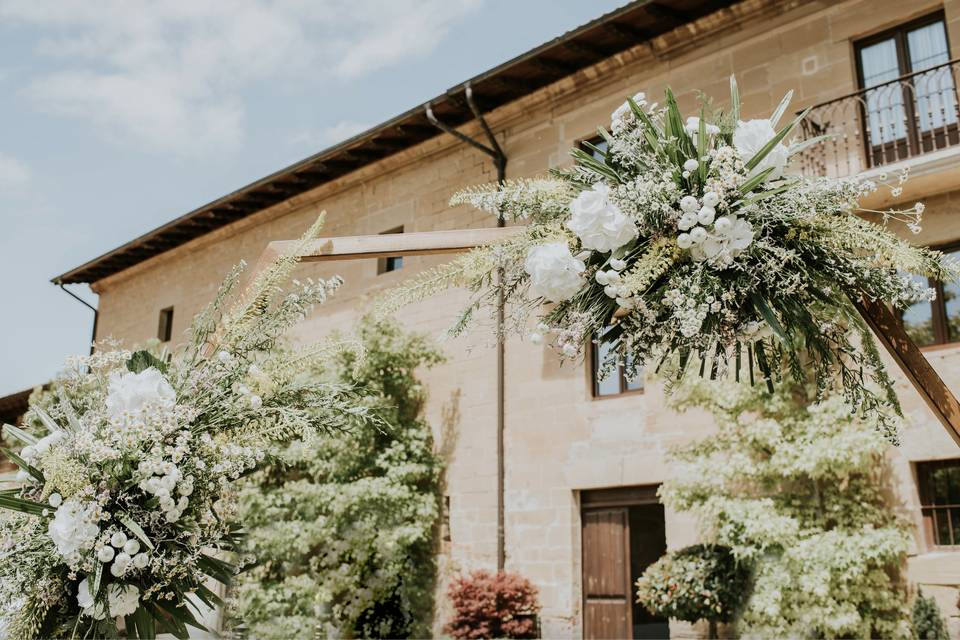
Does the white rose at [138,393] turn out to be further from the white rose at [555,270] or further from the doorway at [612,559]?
the doorway at [612,559]

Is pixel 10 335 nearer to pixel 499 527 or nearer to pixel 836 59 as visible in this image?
pixel 499 527

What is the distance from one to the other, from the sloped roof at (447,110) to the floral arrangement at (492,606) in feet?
19.7

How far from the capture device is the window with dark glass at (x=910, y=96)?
28.7ft

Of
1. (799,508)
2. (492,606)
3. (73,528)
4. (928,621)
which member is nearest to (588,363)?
(492,606)

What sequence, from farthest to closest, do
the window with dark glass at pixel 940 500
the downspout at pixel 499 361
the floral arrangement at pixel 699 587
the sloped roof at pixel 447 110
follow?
the downspout at pixel 499 361 → the sloped roof at pixel 447 110 → the floral arrangement at pixel 699 587 → the window with dark glass at pixel 940 500

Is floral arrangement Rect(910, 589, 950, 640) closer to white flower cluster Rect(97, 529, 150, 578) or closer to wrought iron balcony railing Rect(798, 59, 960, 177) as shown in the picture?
wrought iron balcony railing Rect(798, 59, 960, 177)

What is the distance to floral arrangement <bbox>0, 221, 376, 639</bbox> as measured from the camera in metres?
2.98

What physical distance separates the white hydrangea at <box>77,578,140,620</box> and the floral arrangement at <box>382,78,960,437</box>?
1297 mm

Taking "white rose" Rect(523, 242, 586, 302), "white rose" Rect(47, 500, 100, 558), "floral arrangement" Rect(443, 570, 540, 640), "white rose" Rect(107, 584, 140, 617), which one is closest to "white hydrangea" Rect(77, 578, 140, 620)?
"white rose" Rect(107, 584, 140, 617)

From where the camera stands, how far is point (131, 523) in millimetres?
3000

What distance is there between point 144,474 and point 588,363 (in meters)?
8.10

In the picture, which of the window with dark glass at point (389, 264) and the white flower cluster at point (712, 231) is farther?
the window with dark glass at point (389, 264)

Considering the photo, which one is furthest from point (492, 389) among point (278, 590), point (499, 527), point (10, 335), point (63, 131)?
point (10, 335)

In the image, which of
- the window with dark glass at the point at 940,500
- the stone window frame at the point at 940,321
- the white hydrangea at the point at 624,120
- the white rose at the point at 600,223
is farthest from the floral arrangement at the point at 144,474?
the stone window frame at the point at 940,321
